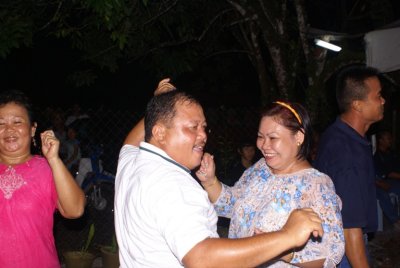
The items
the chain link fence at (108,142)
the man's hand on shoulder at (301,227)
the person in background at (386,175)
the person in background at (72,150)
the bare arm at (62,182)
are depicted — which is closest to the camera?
the man's hand on shoulder at (301,227)

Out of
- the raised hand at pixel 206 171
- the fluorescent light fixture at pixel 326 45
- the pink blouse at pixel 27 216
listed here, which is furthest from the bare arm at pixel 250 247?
the fluorescent light fixture at pixel 326 45

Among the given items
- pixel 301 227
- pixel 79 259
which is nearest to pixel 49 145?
pixel 301 227

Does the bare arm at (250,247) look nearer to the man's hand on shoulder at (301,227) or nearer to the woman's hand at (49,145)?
the man's hand on shoulder at (301,227)

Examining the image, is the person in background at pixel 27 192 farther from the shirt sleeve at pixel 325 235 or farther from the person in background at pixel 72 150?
the person in background at pixel 72 150

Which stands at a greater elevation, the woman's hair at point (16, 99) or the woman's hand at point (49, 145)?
the woman's hair at point (16, 99)

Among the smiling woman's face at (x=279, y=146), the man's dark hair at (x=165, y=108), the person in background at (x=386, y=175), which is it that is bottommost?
the person in background at (x=386, y=175)

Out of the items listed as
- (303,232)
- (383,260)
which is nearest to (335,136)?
(303,232)

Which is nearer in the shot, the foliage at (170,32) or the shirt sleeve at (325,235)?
the shirt sleeve at (325,235)

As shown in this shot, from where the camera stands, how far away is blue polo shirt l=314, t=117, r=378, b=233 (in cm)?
294

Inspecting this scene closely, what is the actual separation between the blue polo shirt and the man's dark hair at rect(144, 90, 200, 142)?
1.33 m

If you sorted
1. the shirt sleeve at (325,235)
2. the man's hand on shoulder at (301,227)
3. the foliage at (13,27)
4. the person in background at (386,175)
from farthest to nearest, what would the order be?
the person in background at (386,175) < the foliage at (13,27) < the shirt sleeve at (325,235) < the man's hand on shoulder at (301,227)

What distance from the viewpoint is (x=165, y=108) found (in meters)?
2.12

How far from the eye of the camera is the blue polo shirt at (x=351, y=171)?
2.94 m

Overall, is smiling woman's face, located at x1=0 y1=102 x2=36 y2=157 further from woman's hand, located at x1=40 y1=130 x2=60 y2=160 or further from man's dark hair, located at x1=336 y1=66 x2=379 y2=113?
man's dark hair, located at x1=336 y1=66 x2=379 y2=113
